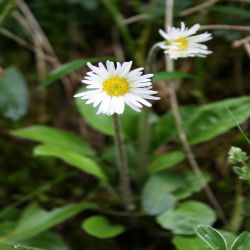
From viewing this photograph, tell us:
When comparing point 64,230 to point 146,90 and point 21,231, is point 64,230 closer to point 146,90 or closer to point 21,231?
point 21,231

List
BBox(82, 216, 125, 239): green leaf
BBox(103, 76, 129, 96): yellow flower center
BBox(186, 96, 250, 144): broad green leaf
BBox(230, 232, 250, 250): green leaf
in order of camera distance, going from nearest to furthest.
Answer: BBox(230, 232, 250, 250): green leaf → BBox(103, 76, 129, 96): yellow flower center → BBox(82, 216, 125, 239): green leaf → BBox(186, 96, 250, 144): broad green leaf

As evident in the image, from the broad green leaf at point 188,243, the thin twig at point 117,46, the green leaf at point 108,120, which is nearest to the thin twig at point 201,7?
the thin twig at point 117,46

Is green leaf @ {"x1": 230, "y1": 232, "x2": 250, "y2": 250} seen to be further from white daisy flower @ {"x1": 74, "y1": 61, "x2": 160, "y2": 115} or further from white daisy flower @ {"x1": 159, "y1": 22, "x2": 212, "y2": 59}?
white daisy flower @ {"x1": 159, "y1": 22, "x2": 212, "y2": 59}

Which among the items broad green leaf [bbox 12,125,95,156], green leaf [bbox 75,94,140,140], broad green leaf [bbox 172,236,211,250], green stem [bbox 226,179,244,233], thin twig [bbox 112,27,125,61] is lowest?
broad green leaf [bbox 172,236,211,250]

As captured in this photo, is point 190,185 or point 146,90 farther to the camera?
point 190,185

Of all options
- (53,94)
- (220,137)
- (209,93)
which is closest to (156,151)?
(220,137)

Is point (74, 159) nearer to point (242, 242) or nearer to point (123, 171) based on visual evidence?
point (123, 171)

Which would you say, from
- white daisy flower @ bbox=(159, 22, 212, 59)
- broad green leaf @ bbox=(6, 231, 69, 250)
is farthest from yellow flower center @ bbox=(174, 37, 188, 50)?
broad green leaf @ bbox=(6, 231, 69, 250)
